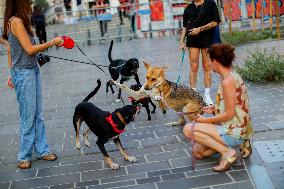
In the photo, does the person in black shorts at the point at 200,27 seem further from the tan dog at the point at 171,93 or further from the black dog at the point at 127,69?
the tan dog at the point at 171,93

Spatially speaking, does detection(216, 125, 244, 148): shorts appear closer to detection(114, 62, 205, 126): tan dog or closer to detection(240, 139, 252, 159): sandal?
detection(240, 139, 252, 159): sandal

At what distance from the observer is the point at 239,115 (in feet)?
15.9

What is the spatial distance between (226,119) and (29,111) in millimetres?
2349

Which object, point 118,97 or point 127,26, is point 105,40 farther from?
point 118,97

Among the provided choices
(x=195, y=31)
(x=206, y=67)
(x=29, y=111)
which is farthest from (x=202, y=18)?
(x=29, y=111)

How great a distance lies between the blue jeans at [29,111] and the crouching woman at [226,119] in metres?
1.91

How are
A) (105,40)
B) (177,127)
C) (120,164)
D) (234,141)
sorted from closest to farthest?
(234,141) → (120,164) → (177,127) → (105,40)

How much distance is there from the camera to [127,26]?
21.0 meters

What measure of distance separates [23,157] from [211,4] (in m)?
3.84

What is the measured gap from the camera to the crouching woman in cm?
475

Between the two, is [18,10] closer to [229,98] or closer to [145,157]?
[145,157]

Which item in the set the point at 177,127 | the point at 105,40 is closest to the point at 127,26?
the point at 105,40

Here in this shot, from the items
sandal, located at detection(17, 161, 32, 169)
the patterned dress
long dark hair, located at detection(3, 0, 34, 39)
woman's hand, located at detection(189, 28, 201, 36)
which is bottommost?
sandal, located at detection(17, 161, 32, 169)

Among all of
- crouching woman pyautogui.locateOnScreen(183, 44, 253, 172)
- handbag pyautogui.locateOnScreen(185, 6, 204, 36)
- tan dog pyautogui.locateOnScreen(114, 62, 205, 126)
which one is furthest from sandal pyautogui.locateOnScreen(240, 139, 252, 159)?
handbag pyautogui.locateOnScreen(185, 6, 204, 36)
